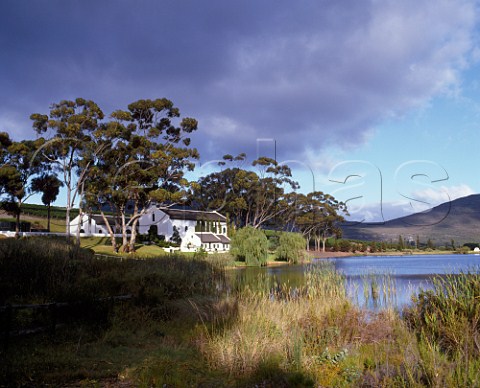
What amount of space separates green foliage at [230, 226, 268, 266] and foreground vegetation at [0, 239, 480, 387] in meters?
37.3

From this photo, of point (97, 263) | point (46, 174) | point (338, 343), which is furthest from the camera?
point (46, 174)

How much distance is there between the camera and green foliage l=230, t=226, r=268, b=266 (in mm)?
52406

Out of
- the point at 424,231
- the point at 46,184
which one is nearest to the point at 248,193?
the point at 46,184

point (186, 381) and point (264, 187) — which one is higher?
point (264, 187)

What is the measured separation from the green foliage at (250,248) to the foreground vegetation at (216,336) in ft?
122

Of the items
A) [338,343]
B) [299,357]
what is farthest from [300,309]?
[299,357]

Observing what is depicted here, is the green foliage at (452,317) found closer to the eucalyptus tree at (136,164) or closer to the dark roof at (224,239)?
the eucalyptus tree at (136,164)

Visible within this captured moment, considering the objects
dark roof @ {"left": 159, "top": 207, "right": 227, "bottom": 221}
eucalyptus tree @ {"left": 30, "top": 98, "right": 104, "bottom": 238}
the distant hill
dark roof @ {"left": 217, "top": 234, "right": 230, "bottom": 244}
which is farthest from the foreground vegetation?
the distant hill

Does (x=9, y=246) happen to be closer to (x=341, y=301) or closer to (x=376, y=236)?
(x=341, y=301)

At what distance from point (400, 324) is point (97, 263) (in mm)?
9313

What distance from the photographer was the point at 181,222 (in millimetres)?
73938

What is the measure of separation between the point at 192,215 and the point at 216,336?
7013cm

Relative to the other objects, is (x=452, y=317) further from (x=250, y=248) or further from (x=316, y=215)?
(x=316, y=215)

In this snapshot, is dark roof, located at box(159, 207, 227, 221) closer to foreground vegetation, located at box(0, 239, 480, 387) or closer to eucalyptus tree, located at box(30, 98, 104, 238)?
eucalyptus tree, located at box(30, 98, 104, 238)
